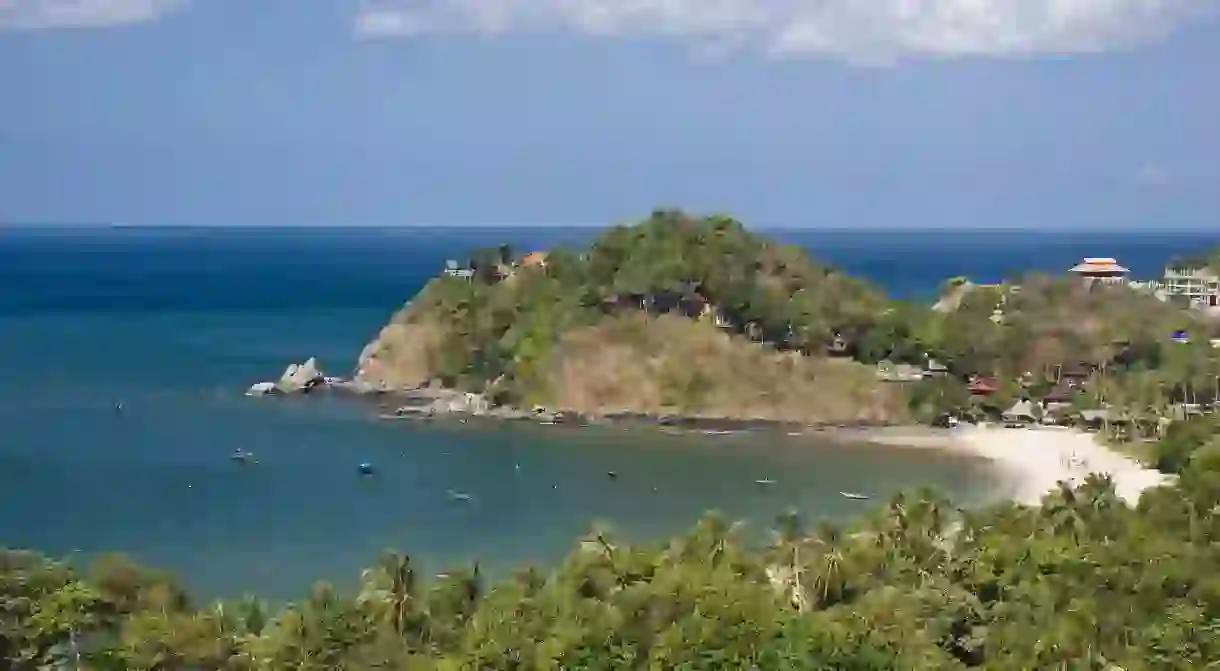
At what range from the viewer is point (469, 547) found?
42.2 meters

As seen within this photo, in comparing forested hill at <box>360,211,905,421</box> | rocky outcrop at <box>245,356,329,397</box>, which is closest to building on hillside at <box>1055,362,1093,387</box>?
forested hill at <box>360,211,905,421</box>

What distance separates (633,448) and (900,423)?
11.9 metres

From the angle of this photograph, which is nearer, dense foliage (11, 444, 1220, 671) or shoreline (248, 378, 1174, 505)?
dense foliage (11, 444, 1220, 671)

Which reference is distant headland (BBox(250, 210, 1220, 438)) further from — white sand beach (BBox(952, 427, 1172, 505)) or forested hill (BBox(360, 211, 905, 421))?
white sand beach (BBox(952, 427, 1172, 505))

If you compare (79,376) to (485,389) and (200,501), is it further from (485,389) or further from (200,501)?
(200,501)

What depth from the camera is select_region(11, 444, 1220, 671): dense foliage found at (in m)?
23.7

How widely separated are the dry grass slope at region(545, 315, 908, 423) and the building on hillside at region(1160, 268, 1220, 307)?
1218 inches

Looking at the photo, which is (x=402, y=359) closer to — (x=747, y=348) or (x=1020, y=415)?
(x=747, y=348)

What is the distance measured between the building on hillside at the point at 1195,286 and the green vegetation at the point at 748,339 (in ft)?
43.9

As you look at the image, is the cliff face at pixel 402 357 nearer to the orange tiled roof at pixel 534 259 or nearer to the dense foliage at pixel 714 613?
the orange tiled roof at pixel 534 259

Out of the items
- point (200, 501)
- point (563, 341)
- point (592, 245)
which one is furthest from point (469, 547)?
point (592, 245)

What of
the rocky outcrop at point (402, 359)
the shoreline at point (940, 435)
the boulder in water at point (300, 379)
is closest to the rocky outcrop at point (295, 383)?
the boulder in water at point (300, 379)

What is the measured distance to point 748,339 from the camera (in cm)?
6519

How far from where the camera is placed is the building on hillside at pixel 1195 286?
278ft
